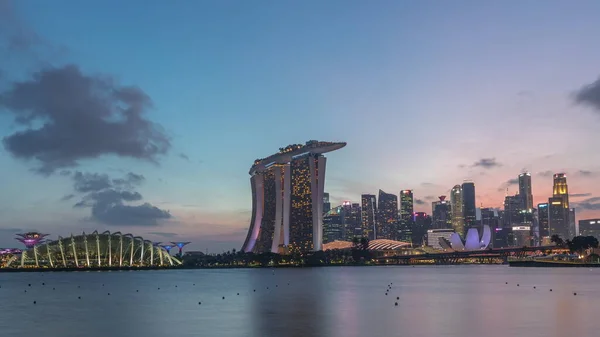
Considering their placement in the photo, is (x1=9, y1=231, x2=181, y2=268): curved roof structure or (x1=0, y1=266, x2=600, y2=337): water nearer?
(x1=0, y1=266, x2=600, y2=337): water

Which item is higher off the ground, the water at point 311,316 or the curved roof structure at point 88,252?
the curved roof structure at point 88,252

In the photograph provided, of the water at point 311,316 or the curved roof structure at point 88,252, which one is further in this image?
the curved roof structure at point 88,252

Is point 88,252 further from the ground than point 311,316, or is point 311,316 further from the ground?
point 88,252

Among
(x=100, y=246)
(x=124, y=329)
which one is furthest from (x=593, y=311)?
(x=100, y=246)

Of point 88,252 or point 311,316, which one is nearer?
point 311,316

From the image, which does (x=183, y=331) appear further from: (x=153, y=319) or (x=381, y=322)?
(x=381, y=322)

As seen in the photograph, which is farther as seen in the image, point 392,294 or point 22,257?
point 22,257

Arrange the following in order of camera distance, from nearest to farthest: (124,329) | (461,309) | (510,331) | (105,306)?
(510,331)
(124,329)
(461,309)
(105,306)

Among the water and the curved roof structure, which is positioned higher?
the curved roof structure
